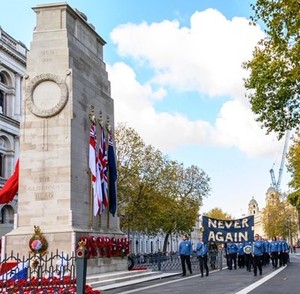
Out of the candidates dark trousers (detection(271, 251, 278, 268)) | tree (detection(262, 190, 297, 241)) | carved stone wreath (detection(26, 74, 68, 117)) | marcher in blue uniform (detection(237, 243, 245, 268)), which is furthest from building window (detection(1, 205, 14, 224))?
tree (detection(262, 190, 297, 241))

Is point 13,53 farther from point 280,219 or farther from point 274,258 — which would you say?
point 280,219

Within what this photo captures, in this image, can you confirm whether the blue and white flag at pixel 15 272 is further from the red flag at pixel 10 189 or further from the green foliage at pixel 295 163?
the green foliage at pixel 295 163

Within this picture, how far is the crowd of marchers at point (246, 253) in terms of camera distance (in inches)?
1018

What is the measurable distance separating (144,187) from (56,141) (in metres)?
29.6

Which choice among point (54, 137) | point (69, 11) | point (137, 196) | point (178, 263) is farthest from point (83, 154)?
point (137, 196)

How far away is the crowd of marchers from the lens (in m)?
25.9

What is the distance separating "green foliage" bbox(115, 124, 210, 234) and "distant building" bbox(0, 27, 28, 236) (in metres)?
10.00

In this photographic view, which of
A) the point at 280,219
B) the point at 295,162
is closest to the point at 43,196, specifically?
the point at 295,162

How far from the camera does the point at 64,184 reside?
69.4 ft

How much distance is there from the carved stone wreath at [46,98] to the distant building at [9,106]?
27.1 meters

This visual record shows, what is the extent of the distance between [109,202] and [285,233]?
3417 inches

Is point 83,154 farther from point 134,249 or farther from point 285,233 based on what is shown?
point 285,233

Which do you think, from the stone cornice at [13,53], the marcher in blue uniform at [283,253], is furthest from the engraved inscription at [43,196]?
the stone cornice at [13,53]

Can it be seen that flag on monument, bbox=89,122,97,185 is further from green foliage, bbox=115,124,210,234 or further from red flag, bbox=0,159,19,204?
green foliage, bbox=115,124,210,234
